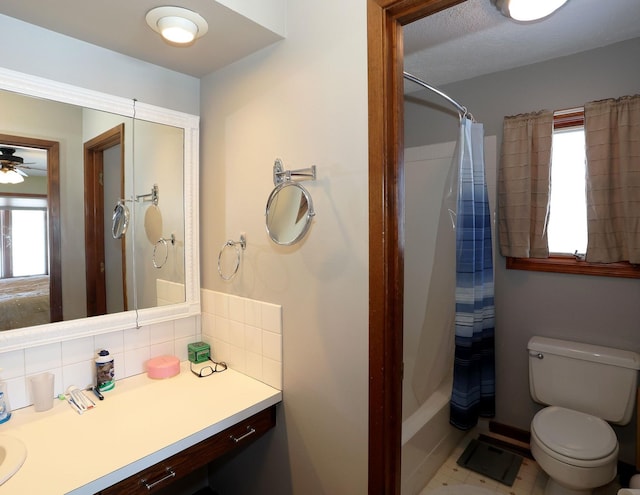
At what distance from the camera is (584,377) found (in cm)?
198

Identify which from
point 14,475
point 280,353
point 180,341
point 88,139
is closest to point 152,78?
point 88,139

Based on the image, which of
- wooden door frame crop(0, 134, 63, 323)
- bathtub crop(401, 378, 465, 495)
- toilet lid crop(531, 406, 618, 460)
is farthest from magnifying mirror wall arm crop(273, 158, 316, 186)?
toilet lid crop(531, 406, 618, 460)

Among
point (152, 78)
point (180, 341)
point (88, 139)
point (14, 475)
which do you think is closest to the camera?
point (14, 475)

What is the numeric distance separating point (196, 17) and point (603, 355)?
2.51 metres

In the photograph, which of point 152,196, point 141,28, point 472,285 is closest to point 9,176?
point 152,196

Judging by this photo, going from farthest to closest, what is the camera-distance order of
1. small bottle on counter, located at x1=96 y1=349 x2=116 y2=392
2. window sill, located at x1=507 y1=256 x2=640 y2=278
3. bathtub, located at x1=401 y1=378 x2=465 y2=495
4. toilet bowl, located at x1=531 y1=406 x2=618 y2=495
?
window sill, located at x1=507 y1=256 x2=640 y2=278, bathtub, located at x1=401 y1=378 x2=465 y2=495, toilet bowl, located at x1=531 y1=406 x2=618 y2=495, small bottle on counter, located at x1=96 y1=349 x2=116 y2=392

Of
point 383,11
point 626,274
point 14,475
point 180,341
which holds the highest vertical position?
point 383,11

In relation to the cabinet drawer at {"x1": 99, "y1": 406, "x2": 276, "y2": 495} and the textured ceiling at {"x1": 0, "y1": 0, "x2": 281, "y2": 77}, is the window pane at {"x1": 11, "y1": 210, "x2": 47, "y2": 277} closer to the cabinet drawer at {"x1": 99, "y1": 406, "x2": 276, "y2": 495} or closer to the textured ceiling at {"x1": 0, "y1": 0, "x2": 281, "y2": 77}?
the textured ceiling at {"x1": 0, "y1": 0, "x2": 281, "y2": 77}

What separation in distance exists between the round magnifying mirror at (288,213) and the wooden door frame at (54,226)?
2.71 ft

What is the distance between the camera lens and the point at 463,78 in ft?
7.61

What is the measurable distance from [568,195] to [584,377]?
42.4 inches

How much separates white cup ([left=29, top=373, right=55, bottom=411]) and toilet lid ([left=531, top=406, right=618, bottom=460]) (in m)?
2.20

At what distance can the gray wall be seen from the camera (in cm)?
192

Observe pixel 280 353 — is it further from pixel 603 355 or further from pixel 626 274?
pixel 626 274
